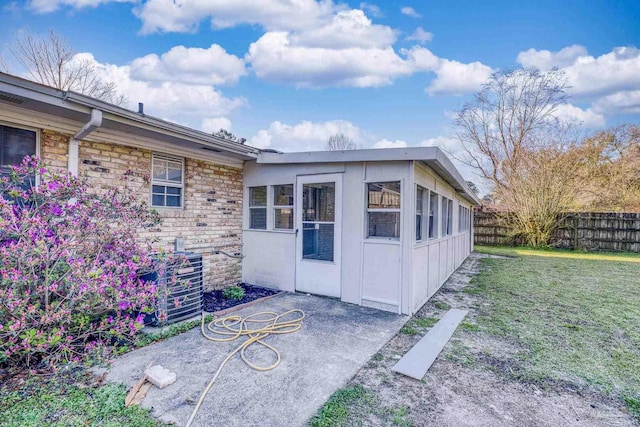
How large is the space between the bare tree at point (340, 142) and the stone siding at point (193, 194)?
19.0m

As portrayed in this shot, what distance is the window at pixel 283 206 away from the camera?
19.5 ft

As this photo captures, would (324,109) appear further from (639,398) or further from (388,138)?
(639,398)

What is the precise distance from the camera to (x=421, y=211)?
534cm

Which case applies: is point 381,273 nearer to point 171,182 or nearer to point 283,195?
point 283,195

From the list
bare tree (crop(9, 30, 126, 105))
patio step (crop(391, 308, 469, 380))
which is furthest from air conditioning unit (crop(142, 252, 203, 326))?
bare tree (crop(9, 30, 126, 105))

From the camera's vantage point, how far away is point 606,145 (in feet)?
54.9

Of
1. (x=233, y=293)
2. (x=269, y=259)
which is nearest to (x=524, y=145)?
(x=269, y=259)

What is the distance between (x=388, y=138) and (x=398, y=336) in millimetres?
17278

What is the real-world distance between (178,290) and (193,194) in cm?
199

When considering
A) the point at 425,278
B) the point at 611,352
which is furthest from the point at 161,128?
the point at 611,352

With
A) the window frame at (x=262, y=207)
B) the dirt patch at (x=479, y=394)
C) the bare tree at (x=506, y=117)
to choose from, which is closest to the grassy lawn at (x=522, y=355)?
the dirt patch at (x=479, y=394)

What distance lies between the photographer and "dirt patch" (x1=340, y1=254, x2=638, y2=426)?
2.38 m

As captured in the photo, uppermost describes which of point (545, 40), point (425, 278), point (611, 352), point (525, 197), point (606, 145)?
point (545, 40)

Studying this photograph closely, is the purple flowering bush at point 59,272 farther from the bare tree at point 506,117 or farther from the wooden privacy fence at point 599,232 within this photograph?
the bare tree at point 506,117
